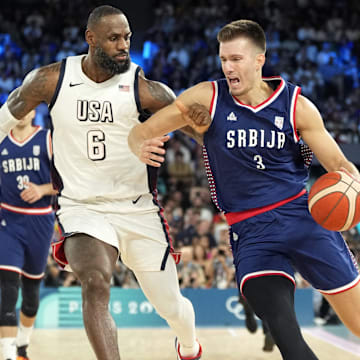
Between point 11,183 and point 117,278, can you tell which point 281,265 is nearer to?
point 11,183

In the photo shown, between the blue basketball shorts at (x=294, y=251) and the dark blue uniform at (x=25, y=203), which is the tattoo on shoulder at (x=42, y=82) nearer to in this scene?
the blue basketball shorts at (x=294, y=251)

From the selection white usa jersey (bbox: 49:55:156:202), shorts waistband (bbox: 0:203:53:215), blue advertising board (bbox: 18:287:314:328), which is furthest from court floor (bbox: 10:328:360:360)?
white usa jersey (bbox: 49:55:156:202)

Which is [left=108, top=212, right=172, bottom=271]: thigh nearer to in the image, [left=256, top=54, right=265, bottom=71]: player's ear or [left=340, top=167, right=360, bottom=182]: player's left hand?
[left=256, top=54, right=265, bottom=71]: player's ear

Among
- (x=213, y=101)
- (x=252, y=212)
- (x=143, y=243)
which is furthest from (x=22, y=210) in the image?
(x=252, y=212)

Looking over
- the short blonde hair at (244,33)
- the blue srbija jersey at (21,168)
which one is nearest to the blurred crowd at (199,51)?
the blue srbija jersey at (21,168)

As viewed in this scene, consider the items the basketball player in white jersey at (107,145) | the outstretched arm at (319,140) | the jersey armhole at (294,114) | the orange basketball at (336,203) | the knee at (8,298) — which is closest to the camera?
the orange basketball at (336,203)

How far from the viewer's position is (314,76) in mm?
16781

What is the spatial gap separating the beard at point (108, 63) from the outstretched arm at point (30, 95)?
1.04 ft

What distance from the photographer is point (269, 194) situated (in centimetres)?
387

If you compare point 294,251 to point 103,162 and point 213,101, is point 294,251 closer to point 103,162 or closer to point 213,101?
point 213,101

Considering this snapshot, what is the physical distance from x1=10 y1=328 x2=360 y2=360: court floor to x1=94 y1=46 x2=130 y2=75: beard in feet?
11.8

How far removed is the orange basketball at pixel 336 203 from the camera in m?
3.56

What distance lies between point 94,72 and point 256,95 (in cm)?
128

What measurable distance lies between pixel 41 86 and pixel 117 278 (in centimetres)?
647
